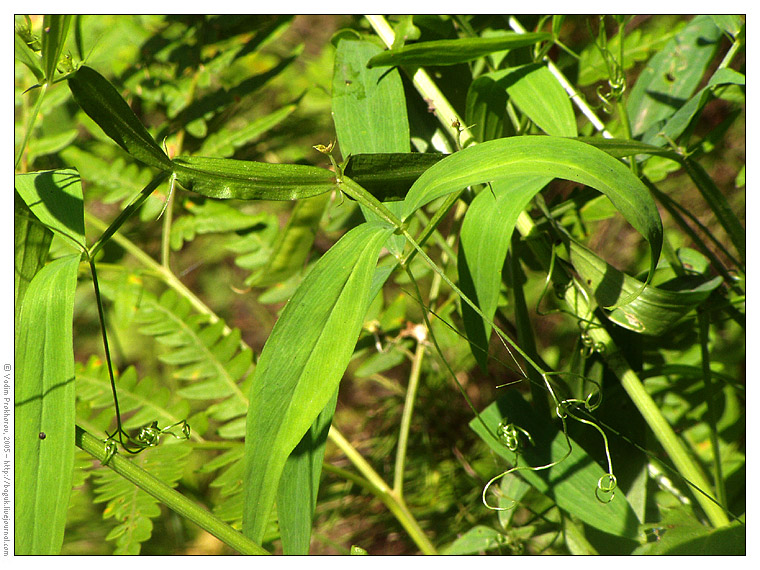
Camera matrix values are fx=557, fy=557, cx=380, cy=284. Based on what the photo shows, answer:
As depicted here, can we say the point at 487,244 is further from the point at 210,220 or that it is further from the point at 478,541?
the point at 210,220

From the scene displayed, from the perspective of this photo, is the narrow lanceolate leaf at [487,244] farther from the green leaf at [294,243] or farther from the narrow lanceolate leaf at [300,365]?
the green leaf at [294,243]

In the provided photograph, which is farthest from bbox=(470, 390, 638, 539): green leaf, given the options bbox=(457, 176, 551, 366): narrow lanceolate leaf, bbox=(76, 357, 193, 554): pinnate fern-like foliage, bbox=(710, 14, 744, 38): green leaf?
bbox=(710, 14, 744, 38): green leaf

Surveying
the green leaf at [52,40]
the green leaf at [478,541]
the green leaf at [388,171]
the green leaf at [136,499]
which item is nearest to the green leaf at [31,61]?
the green leaf at [52,40]

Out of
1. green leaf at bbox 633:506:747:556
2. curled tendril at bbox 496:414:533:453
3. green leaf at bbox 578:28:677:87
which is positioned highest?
green leaf at bbox 578:28:677:87

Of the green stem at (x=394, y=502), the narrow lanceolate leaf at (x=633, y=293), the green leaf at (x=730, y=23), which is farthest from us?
the green stem at (x=394, y=502)

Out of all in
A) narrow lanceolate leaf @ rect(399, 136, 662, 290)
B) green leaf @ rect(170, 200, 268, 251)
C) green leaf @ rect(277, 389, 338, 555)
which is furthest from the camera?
green leaf @ rect(170, 200, 268, 251)

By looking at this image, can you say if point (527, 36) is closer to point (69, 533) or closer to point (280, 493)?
point (280, 493)

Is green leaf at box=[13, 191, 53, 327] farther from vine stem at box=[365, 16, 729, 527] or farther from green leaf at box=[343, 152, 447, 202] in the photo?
vine stem at box=[365, 16, 729, 527]
